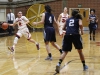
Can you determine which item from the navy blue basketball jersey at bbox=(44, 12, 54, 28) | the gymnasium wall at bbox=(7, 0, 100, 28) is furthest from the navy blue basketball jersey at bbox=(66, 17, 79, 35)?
the gymnasium wall at bbox=(7, 0, 100, 28)

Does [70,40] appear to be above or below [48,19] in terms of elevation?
below

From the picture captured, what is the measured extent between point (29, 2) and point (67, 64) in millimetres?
22752

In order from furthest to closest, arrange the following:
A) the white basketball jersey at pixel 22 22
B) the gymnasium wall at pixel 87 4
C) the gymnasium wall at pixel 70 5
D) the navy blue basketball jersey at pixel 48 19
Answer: the gymnasium wall at pixel 70 5
the gymnasium wall at pixel 87 4
the white basketball jersey at pixel 22 22
the navy blue basketball jersey at pixel 48 19

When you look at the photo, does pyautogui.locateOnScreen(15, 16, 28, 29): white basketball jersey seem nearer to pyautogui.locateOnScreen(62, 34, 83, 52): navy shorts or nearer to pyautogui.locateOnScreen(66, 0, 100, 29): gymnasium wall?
pyautogui.locateOnScreen(62, 34, 83, 52): navy shorts

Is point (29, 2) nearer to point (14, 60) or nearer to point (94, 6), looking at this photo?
point (94, 6)

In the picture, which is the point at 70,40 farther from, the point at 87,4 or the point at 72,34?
the point at 87,4

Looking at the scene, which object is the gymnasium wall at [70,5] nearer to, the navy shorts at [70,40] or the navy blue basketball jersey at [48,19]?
the navy blue basketball jersey at [48,19]

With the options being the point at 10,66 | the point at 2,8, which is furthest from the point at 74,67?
the point at 2,8

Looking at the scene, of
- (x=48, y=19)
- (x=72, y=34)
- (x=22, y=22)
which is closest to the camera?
(x=72, y=34)

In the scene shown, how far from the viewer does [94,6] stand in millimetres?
31844

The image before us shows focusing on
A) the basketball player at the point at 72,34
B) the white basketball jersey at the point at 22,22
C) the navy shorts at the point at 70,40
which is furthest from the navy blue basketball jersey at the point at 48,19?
the white basketball jersey at the point at 22,22

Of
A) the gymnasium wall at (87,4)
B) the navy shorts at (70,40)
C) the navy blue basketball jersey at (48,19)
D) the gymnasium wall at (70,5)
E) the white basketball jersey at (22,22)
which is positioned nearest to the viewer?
the navy shorts at (70,40)

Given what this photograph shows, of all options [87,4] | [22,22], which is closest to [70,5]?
[87,4]

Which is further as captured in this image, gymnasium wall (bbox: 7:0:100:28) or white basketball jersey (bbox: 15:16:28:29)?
gymnasium wall (bbox: 7:0:100:28)
